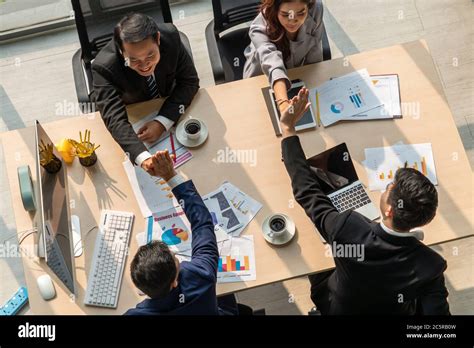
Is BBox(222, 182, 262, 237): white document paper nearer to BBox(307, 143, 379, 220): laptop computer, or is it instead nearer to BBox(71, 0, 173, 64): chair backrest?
BBox(307, 143, 379, 220): laptop computer

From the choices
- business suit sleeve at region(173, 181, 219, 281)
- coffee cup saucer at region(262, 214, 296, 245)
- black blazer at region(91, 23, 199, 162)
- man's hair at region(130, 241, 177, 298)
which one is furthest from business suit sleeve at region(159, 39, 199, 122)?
man's hair at region(130, 241, 177, 298)

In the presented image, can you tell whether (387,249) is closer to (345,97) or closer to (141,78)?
(345,97)

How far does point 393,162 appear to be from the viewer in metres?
2.74

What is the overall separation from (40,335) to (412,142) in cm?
179

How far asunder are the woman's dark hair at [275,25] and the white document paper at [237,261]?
3.13 feet

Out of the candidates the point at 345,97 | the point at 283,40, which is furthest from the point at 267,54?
the point at 345,97

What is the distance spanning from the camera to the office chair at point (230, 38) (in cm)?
314

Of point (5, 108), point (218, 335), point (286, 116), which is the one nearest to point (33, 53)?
point (5, 108)

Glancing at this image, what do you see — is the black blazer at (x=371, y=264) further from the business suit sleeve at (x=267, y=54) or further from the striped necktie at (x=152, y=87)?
the striped necktie at (x=152, y=87)

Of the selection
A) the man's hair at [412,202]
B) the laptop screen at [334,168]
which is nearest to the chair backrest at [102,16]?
the laptop screen at [334,168]

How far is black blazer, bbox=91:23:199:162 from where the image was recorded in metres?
2.76

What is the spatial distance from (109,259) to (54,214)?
0.99 ft

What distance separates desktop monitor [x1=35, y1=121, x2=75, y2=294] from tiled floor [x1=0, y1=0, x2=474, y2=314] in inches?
43.4

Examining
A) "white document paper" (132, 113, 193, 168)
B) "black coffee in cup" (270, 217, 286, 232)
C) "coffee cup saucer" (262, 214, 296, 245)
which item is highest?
"white document paper" (132, 113, 193, 168)
